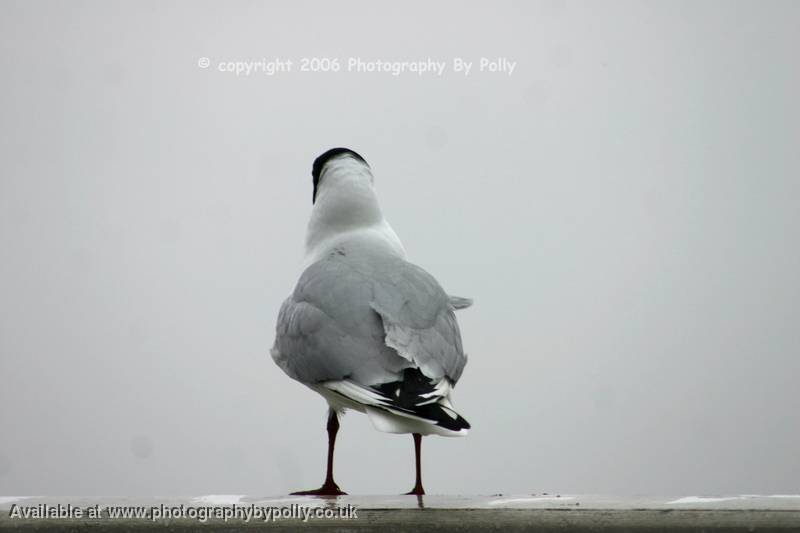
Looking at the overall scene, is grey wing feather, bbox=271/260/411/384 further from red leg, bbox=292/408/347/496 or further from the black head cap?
the black head cap

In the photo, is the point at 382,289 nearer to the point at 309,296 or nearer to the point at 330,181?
the point at 309,296

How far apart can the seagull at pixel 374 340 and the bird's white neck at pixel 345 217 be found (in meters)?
0.03

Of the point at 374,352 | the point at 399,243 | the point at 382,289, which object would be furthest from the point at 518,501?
the point at 399,243

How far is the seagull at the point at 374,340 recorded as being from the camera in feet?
13.4

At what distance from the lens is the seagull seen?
13.4 ft

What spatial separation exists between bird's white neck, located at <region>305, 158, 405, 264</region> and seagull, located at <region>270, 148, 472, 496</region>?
0.03 metres

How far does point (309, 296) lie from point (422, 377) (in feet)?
2.76

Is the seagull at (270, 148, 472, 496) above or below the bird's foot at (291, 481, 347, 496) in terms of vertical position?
above

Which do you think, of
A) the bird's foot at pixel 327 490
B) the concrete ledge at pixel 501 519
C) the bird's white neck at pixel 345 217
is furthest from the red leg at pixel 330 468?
the concrete ledge at pixel 501 519

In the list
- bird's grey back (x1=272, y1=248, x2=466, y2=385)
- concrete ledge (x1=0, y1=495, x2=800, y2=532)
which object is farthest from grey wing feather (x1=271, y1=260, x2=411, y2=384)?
concrete ledge (x1=0, y1=495, x2=800, y2=532)

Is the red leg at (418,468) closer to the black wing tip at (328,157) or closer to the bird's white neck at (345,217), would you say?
the bird's white neck at (345,217)

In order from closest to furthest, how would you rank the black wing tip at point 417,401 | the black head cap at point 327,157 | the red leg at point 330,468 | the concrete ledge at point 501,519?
1. the concrete ledge at point 501,519
2. the black wing tip at point 417,401
3. the red leg at point 330,468
4. the black head cap at point 327,157

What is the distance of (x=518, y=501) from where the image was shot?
11.8ft

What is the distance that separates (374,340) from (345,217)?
5.14ft
